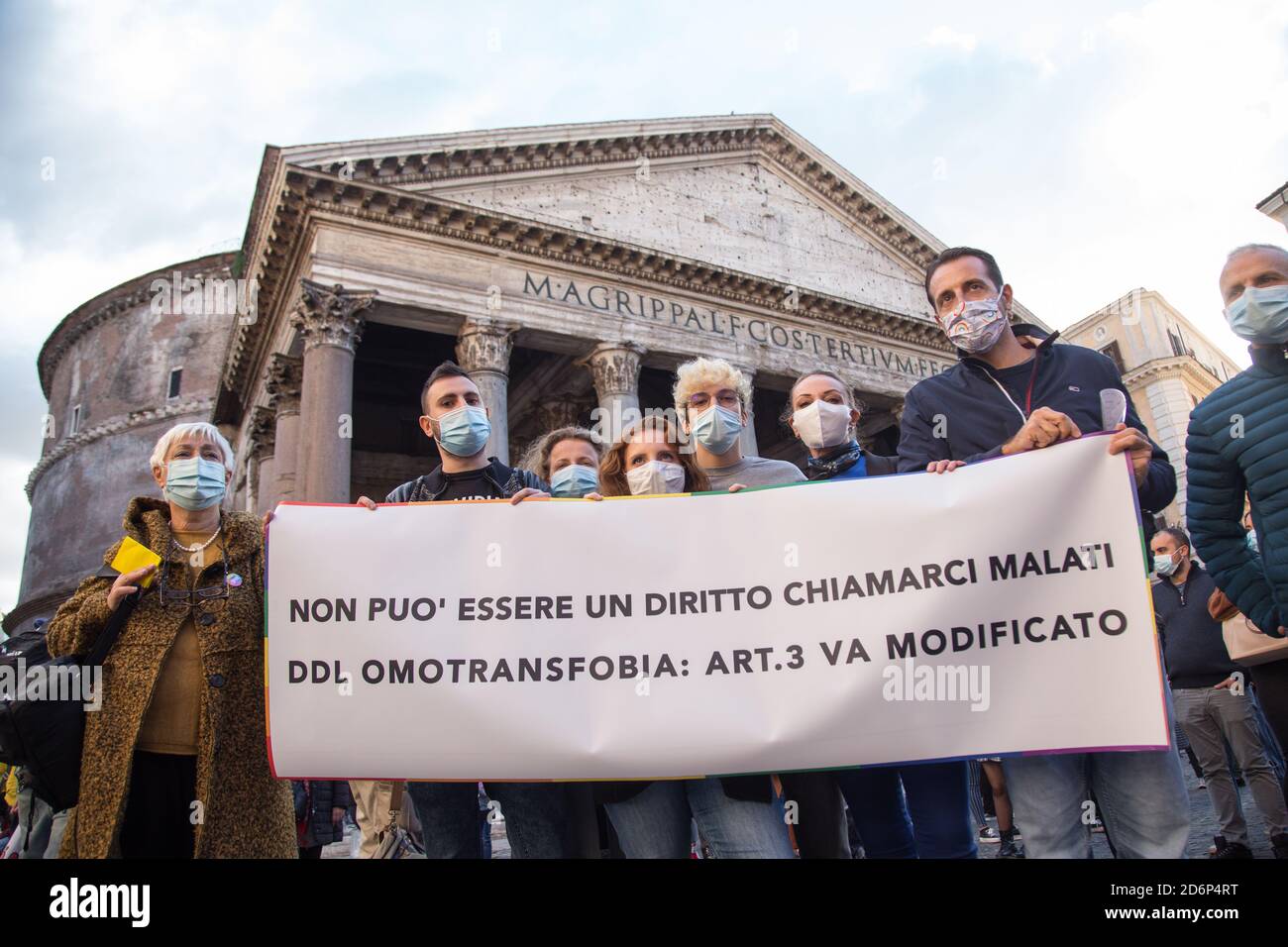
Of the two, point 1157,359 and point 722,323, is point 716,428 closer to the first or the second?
point 722,323

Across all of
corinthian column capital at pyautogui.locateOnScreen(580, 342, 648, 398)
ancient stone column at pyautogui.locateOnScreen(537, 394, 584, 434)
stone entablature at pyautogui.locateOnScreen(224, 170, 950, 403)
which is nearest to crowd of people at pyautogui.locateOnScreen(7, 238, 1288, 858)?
stone entablature at pyautogui.locateOnScreen(224, 170, 950, 403)

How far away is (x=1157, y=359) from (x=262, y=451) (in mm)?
32219

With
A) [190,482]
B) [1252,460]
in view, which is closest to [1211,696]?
[1252,460]

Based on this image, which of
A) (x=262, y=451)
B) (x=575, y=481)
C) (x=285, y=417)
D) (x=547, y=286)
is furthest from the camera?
(x=262, y=451)

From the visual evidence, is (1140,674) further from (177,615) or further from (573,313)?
(573,313)

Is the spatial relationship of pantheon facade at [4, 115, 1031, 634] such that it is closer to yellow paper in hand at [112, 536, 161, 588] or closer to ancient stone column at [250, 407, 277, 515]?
ancient stone column at [250, 407, 277, 515]

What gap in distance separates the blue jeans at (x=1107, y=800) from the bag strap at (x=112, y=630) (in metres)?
3.13

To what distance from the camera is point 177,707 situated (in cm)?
296

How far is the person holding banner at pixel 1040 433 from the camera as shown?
8.07 feet

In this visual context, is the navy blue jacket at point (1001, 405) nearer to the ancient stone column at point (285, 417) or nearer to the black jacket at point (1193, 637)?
the black jacket at point (1193, 637)

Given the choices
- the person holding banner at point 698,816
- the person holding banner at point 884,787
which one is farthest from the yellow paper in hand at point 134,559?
the person holding banner at point 884,787

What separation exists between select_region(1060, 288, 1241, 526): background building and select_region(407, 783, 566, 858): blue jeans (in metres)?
32.9

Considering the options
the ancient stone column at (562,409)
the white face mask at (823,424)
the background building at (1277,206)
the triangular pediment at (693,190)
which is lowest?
the white face mask at (823,424)
